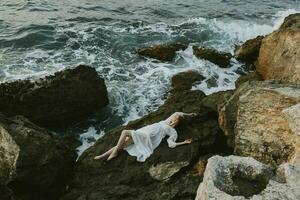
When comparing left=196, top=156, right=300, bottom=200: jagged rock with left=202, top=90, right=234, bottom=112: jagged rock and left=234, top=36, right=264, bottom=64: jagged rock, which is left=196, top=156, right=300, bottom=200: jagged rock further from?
left=234, top=36, right=264, bottom=64: jagged rock

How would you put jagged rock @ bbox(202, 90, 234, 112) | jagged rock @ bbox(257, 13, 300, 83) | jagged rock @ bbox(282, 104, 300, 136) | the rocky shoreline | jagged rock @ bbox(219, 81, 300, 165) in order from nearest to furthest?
the rocky shoreline, jagged rock @ bbox(282, 104, 300, 136), jagged rock @ bbox(219, 81, 300, 165), jagged rock @ bbox(202, 90, 234, 112), jagged rock @ bbox(257, 13, 300, 83)

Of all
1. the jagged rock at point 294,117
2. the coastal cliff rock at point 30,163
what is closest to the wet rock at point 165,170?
the coastal cliff rock at point 30,163

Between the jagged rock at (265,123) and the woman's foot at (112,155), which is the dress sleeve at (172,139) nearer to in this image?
the woman's foot at (112,155)

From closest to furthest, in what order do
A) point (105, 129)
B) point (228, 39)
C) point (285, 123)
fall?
point (285, 123), point (105, 129), point (228, 39)

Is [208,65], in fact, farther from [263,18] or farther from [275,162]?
[263,18]

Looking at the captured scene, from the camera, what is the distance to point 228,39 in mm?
20781

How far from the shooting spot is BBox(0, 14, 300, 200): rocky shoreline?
5.93m

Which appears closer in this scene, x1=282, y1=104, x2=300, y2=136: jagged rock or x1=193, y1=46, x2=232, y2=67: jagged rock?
x1=282, y1=104, x2=300, y2=136: jagged rock

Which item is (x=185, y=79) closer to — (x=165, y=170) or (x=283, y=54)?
(x=283, y=54)

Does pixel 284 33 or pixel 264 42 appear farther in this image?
pixel 264 42

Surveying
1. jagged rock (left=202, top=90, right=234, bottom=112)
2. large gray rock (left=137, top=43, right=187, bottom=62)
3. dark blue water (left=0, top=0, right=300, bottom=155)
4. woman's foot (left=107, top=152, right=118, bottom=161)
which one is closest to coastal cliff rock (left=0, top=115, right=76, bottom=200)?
woman's foot (left=107, top=152, right=118, bottom=161)

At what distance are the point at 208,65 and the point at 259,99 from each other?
8246 millimetres

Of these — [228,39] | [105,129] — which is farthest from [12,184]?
[228,39]

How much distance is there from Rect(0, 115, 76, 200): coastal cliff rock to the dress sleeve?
7.93ft
